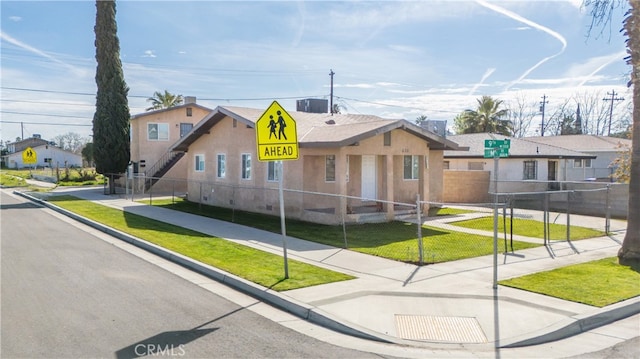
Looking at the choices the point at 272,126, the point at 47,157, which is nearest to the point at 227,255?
the point at 272,126

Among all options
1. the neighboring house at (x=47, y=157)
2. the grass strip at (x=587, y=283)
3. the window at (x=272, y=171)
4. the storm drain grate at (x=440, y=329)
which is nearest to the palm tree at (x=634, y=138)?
the grass strip at (x=587, y=283)

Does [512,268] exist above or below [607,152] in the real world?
below

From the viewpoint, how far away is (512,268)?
34.2 ft

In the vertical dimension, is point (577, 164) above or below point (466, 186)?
above

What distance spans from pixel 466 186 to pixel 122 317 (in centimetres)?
2210

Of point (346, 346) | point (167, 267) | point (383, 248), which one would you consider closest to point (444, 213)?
point (383, 248)

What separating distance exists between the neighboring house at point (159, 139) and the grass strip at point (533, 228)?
20.3 meters

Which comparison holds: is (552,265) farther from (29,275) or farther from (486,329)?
(29,275)

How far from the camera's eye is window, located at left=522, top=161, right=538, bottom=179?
2934 cm

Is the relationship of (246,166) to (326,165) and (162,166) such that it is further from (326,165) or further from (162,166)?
(162,166)

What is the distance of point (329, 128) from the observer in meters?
19.1

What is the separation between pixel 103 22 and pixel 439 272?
2597 cm

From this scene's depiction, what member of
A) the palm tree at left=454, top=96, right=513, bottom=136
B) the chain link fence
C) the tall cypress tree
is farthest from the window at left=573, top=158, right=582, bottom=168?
the tall cypress tree

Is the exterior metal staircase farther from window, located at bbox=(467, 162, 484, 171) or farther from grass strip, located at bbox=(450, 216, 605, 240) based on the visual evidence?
grass strip, located at bbox=(450, 216, 605, 240)
